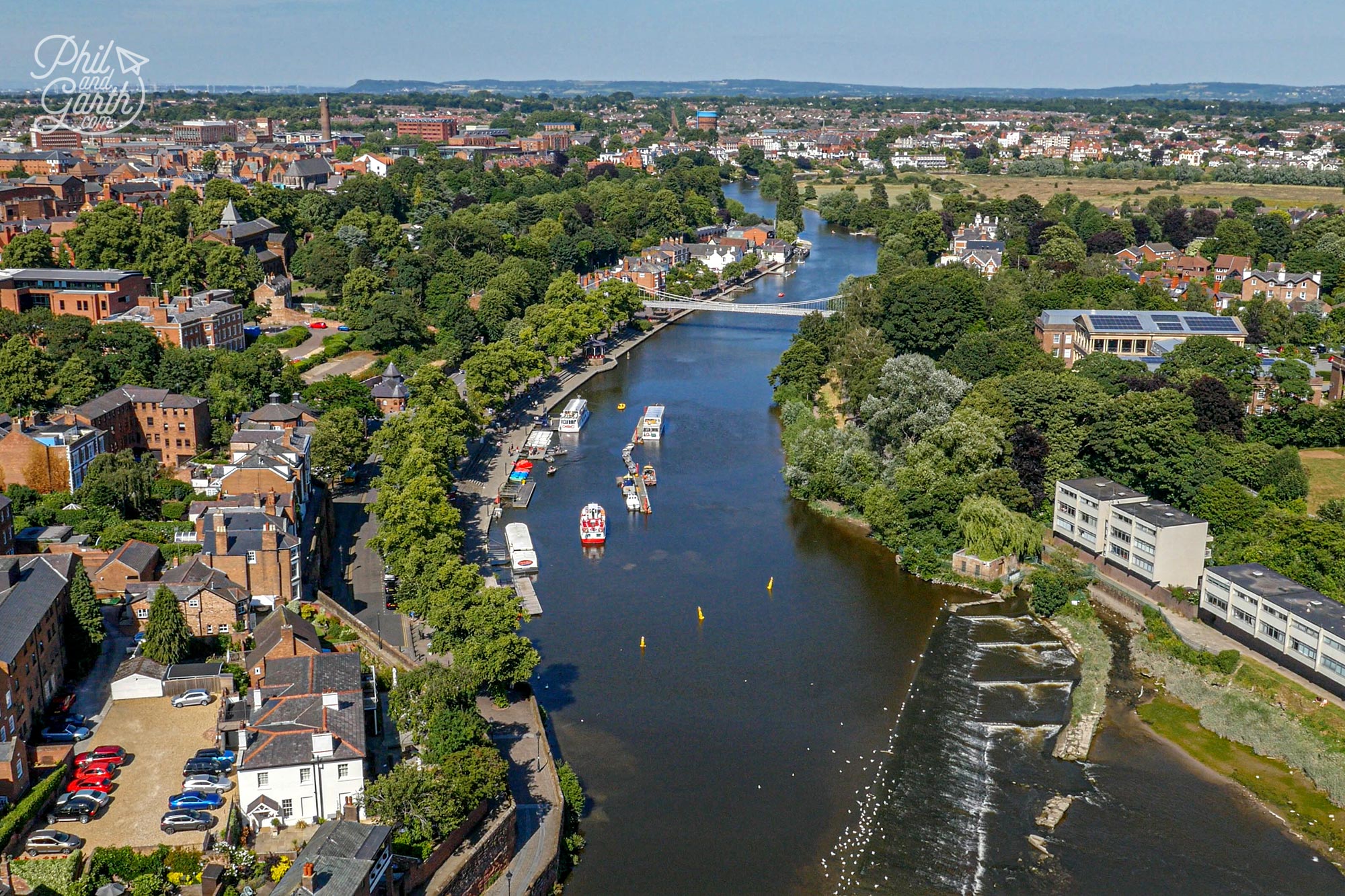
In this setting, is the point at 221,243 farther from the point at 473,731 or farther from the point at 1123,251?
the point at 1123,251

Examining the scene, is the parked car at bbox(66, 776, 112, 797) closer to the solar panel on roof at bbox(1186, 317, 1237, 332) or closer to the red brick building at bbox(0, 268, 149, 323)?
the red brick building at bbox(0, 268, 149, 323)

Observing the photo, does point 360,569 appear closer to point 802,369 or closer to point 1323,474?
point 802,369

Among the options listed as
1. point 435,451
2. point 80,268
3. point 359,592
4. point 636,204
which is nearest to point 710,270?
point 636,204

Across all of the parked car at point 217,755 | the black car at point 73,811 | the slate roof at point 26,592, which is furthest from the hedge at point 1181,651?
the slate roof at point 26,592

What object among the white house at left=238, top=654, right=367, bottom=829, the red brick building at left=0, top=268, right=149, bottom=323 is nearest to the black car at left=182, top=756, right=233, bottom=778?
the white house at left=238, top=654, right=367, bottom=829

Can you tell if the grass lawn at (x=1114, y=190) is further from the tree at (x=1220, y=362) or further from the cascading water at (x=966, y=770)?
the cascading water at (x=966, y=770)
